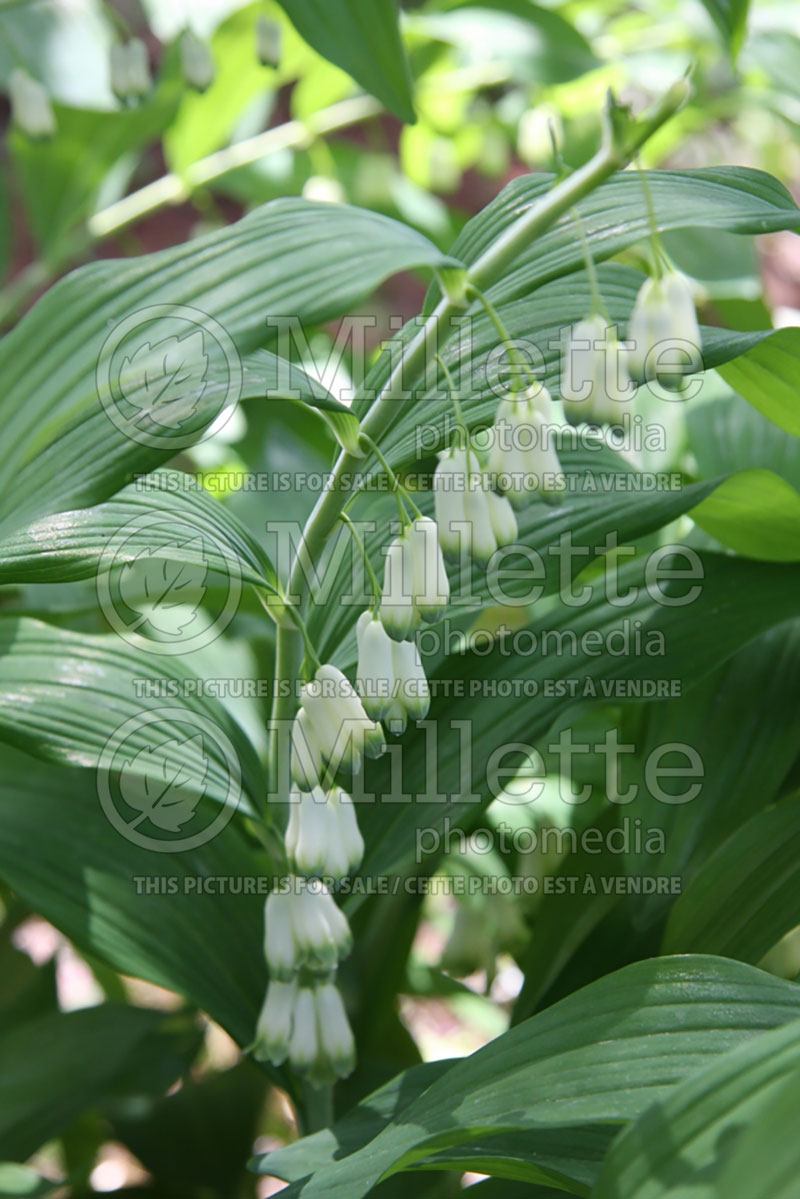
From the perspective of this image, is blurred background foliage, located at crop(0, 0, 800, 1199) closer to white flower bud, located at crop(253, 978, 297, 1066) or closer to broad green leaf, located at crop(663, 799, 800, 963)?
broad green leaf, located at crop(663, 799, 800, 963)

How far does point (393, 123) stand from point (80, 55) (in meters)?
1.63

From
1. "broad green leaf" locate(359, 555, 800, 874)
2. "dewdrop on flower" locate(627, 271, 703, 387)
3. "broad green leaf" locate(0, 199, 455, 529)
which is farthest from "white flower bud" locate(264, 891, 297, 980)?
"dewdrop on flower" locate(627, 271, 703, 387)

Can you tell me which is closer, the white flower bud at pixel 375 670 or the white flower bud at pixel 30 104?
the white flower bud at pixel 375 670

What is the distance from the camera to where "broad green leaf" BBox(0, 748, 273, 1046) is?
0.90 meters

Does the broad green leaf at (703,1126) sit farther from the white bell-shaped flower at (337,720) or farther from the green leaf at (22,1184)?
the green leaf at (22,1184)

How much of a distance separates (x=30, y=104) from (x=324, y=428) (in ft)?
1.97

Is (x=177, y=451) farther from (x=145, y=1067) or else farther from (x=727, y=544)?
(x=145, y=1067)

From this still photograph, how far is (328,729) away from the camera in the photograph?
70cm

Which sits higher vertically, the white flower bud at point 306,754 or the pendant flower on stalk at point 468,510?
the pendant flower on stalk at point 468,510

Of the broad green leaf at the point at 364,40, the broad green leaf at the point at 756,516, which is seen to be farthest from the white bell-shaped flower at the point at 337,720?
the broad green leaf at the point at 364,40

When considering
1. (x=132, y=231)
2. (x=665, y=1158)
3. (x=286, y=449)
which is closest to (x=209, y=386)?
(x=665, y=1158)

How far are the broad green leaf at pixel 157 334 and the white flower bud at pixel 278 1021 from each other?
441mm

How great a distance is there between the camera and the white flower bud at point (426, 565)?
67cm

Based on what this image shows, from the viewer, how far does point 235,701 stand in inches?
42.4
